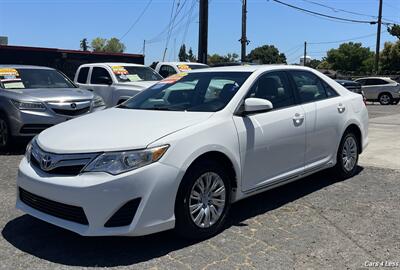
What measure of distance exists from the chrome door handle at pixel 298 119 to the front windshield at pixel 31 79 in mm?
5990

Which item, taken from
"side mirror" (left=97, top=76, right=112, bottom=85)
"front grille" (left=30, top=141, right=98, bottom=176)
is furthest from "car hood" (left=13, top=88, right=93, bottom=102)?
"front grille" (left=30, top=141, right=98, bottom=176)

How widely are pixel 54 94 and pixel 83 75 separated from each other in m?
4.03

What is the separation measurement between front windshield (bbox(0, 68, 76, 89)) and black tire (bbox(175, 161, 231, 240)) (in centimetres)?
628

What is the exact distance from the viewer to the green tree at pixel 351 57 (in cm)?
10131

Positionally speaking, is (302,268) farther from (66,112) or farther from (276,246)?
(66,112)

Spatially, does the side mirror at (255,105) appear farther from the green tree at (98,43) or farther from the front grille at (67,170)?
the green tree at (98,43)

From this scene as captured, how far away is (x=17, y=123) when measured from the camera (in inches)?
338

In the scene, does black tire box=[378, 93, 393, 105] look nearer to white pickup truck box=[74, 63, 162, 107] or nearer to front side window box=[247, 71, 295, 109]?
white pickup truck box=[74, 63, 162, 107]

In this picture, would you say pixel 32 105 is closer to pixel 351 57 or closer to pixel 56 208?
pixel 56 208

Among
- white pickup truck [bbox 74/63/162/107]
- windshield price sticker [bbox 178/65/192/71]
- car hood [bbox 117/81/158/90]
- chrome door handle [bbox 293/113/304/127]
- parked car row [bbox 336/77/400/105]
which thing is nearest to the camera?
chrome door handle [bbox 293/113/304/127]

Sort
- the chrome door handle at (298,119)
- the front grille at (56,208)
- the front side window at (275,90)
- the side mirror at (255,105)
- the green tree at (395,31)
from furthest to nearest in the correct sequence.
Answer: the green tree at (395,31) < the chrome door handle at (298,119) < the front side window at (275,90) < the side mirror at (255,105) < the front grille at (56,208)

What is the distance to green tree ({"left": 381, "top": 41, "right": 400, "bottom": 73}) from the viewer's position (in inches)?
2141

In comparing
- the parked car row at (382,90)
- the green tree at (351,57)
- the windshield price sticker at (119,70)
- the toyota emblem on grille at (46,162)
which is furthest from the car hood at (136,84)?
the green tree at (351,57)

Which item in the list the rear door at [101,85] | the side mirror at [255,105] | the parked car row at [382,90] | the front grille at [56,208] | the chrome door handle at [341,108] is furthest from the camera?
the parked car row at [382,90]
